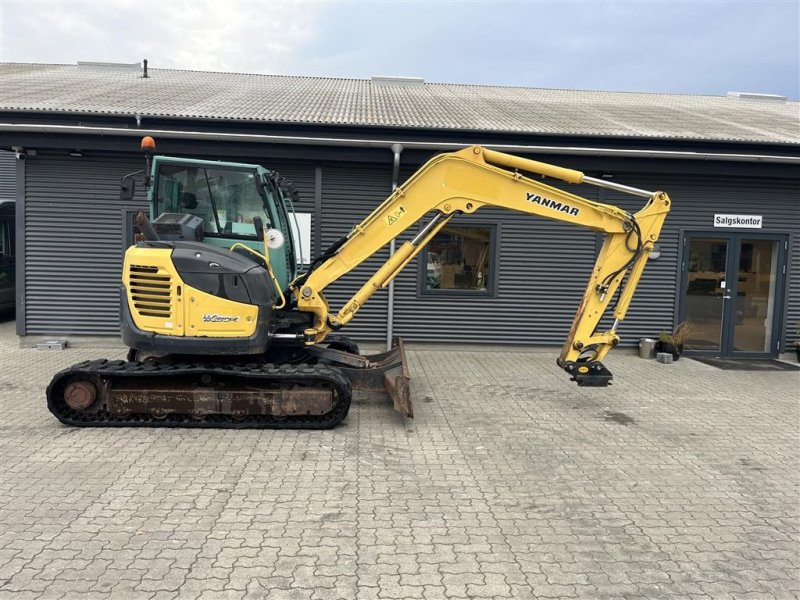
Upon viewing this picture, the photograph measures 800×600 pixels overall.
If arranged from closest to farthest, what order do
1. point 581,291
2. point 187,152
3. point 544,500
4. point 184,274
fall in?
point 544,500, point 184,274, point 187,152, point 581,291

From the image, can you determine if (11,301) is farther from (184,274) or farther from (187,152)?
(184,274)

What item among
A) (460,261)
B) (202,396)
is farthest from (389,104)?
(202,396)

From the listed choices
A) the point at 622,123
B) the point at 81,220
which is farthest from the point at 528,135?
the point at 81,220

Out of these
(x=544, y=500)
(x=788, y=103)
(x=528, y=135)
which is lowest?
(x=544, y=500)

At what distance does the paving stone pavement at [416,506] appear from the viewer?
308 cm

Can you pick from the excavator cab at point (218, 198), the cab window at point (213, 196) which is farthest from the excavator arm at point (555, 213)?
the cab window at point (213, 196)

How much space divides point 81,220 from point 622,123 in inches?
401

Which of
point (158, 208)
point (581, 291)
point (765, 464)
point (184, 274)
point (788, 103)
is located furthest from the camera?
point (788, 103)

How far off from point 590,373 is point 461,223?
185 inches

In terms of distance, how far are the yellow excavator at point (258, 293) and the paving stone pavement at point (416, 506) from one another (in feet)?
1.06

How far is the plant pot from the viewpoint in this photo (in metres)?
9.61

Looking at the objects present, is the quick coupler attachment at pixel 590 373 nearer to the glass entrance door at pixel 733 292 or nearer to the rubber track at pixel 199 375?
the rubber track at pixel 199 375

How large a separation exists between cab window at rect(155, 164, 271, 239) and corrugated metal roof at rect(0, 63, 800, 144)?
11.4 ft

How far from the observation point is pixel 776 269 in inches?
400
